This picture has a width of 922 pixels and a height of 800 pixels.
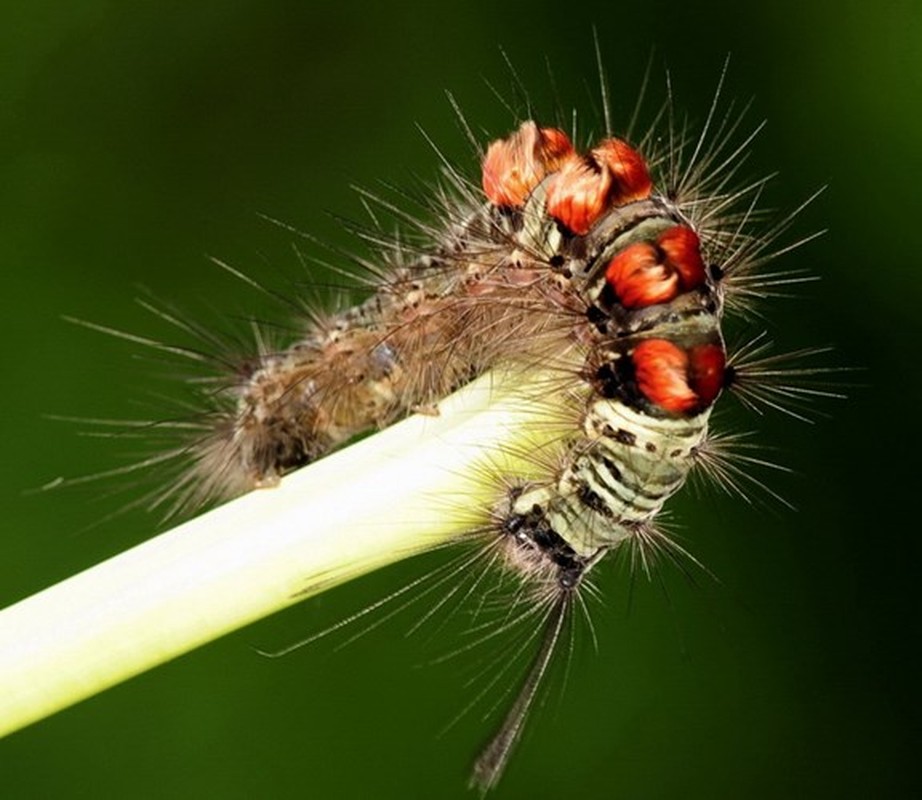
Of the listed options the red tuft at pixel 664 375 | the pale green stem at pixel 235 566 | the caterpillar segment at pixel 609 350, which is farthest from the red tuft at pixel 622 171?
the pale green stem at pixel 235 566

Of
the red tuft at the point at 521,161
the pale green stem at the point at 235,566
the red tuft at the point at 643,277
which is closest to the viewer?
the pale green stem at the point at 235,566

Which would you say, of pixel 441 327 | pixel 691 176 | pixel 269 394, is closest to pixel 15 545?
pixel 269 394

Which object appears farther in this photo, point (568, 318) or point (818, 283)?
point (818, 283)

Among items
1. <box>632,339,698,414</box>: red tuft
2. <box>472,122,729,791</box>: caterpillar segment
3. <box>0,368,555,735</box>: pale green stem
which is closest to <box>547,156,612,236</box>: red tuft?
<box>472,122,729,791</box>: caterpillar segment

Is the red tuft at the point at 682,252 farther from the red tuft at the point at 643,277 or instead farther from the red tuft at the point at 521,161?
the red tuft at the point at 521,161

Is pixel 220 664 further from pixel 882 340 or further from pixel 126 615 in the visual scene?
pixel 126 615
